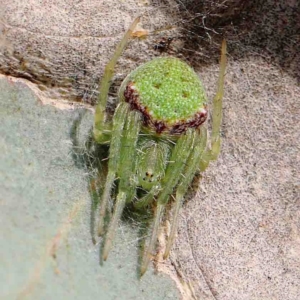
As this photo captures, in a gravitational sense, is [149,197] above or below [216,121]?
below

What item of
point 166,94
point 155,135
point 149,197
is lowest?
point 149,197

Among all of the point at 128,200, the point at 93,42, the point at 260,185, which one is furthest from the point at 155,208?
the point at 93,42

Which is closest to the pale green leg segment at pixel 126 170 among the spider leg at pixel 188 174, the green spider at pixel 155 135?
the green spider at pixel 155 135

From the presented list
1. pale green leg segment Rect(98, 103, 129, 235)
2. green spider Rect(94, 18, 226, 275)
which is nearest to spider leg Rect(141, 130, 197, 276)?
green spider Rect(94, 18, 226, 275)

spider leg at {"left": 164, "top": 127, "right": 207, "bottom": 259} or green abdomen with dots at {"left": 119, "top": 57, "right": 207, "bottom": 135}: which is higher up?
green abdomen with dots at {"left": 119, "top": 57, "right": 207, "bottom": 135}

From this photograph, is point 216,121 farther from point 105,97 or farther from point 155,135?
point 105,97

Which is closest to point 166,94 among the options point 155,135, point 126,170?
point 155,135

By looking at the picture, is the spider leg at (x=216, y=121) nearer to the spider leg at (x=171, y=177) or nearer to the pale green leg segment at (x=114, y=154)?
the spider leg at (x=171, y=177)

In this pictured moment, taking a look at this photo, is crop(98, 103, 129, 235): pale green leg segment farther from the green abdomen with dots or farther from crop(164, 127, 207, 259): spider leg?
crop(164, 127, 207, 259): spider leg
